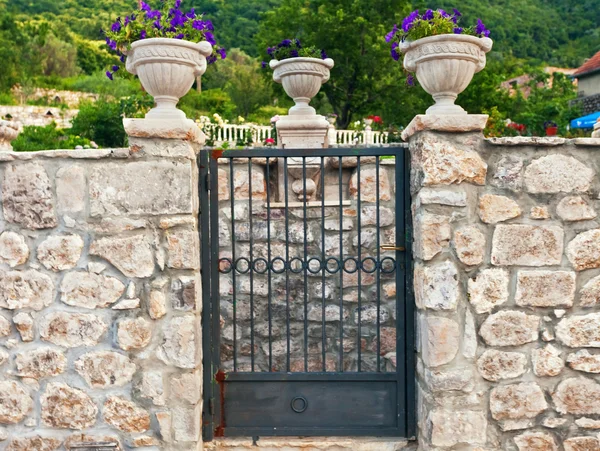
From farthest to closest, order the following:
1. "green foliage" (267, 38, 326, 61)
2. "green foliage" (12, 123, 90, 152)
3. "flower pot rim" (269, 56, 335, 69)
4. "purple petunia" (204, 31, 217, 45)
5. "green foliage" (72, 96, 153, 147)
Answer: "green foliage" (72, 96, 153, 147)
"green foliage" (12, 123, 90, 152)
"green foliage" (267, 38, 326, 61)
"flower pot rim" (269, 56, 335, 69)
"purple petunia" (204, 31, 217, 45)

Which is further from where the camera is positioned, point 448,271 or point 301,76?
point 301,76

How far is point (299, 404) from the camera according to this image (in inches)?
134

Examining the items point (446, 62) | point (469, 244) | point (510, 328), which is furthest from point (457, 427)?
point (446, 62)

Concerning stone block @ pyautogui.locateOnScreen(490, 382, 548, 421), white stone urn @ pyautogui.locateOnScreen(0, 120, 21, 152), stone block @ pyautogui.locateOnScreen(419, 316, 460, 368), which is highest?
white stone urn @ pyautogui.locateOnScreen(0, 120, 21, 152)

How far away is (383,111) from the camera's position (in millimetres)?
23531

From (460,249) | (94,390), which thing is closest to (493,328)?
(460,249)

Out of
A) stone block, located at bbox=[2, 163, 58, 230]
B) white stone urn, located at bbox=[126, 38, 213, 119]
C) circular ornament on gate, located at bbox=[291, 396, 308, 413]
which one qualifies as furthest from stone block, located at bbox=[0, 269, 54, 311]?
circular ornament on gate, located at bbox=[291, 396, 308, 413]

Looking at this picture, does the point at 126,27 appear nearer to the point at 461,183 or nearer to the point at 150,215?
the point at 150,215

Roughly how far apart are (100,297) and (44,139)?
12648 millimetres

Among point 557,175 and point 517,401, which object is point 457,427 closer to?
point 517,401

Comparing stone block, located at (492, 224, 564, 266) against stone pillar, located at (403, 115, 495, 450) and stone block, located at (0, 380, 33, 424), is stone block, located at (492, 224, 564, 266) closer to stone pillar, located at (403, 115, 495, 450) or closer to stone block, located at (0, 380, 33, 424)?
stone pillar, located at (403, 115, 495, 450)

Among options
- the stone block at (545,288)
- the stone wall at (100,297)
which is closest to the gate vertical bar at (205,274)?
the stone wall at (100,297)

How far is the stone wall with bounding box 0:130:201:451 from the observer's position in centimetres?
311

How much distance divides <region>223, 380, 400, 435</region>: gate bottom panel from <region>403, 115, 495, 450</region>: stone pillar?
Result: 34 centimetres
